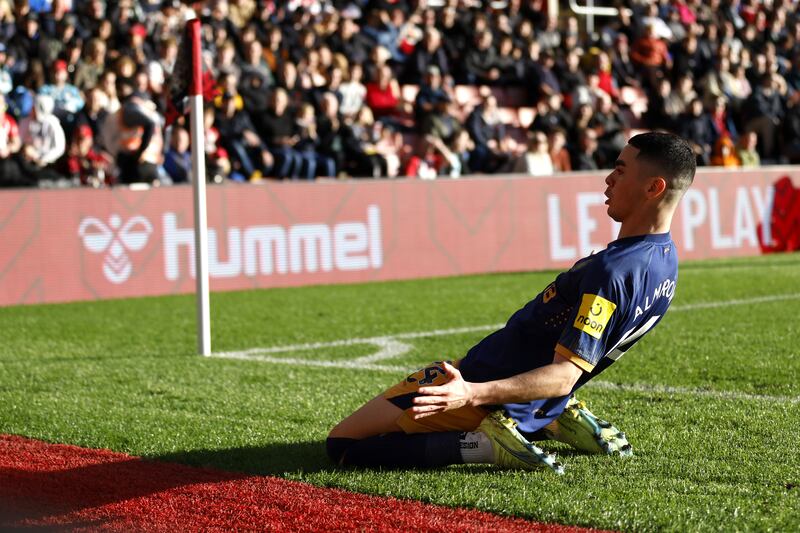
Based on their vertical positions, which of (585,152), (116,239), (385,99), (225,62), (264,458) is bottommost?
(264,458)

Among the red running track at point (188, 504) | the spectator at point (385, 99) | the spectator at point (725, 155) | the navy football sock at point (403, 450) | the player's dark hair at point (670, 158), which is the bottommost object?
the red running track at point (188, 504)

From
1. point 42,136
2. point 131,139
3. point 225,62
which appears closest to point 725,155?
point 225,62

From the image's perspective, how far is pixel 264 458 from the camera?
5.28m

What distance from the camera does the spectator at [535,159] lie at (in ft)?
55.3

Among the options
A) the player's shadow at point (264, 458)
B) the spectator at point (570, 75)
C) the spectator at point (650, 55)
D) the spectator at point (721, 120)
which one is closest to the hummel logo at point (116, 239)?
the player's shadow at point (264, 458)

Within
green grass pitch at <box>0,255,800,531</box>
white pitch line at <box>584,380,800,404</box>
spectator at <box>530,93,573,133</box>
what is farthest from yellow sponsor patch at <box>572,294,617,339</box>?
spectator at <box>530,93,573,133</box>

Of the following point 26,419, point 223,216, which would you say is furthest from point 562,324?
point 223,216

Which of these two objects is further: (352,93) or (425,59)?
(425,59)

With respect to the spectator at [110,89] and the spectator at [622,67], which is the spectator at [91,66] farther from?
the spectator at [622,67]

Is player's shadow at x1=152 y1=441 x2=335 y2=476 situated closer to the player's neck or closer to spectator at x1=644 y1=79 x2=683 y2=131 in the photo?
the player's neck

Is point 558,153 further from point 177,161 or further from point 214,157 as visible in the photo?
point 177,161

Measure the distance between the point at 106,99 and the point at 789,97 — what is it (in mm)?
13794

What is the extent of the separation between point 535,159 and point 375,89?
8.42 feet

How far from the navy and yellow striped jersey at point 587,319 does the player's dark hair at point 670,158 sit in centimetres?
22
